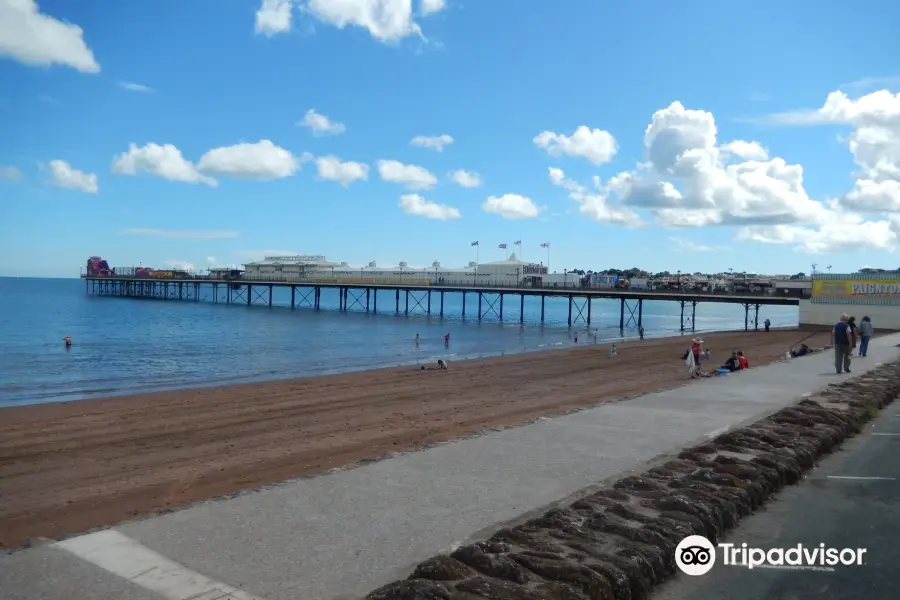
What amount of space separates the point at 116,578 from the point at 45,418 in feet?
45.4

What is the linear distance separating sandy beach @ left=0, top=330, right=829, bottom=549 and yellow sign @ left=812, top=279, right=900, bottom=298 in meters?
21.1

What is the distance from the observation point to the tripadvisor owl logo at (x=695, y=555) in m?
4.30

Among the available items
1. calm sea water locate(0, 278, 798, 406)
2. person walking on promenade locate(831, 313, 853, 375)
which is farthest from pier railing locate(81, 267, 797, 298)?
person walking on promenade locate(831, 313, 853, 375)

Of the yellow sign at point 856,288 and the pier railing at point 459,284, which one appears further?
the pier railing at point 459,284

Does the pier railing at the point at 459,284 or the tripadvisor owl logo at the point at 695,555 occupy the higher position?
the pier railing at the point at 459,284

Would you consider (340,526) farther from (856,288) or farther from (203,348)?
(856,288)

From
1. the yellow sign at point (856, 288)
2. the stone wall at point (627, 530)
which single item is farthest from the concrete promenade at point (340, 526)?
the yellow sign at point (856, 288)

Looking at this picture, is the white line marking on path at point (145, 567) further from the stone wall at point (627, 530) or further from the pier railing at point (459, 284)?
the pier railing at point (459, 284)

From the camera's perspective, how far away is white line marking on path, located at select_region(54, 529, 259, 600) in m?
3.72

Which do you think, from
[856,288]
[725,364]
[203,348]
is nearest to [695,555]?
[725,364]

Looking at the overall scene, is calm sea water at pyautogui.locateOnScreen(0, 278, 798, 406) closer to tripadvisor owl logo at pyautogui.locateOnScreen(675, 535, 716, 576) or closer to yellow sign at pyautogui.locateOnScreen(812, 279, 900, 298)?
yellow sign at pyautogui.locateOnScreen(812, 279, 900, 298)

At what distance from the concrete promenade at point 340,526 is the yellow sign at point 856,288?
3699 centimetres

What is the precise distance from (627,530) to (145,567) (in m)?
3.03

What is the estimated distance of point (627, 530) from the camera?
14.4 ft
